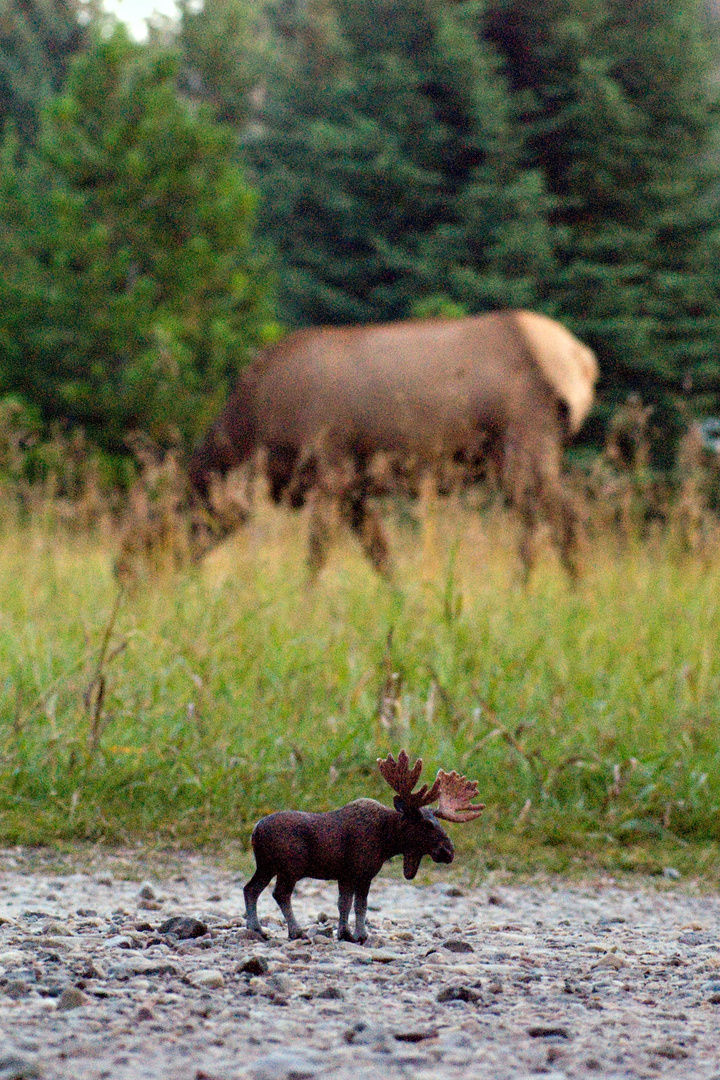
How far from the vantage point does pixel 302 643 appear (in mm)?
4578

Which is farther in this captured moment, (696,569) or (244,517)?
(244,517)

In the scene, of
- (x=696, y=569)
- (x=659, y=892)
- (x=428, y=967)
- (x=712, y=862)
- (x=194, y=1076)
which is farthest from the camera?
(x=696, y=569)

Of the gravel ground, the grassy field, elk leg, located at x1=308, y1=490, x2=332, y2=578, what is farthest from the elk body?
the gravel ground

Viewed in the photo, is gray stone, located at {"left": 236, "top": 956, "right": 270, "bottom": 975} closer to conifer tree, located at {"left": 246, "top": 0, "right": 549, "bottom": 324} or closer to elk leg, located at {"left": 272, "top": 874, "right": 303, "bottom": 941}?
elk leg, located at {"left": 272, "top": 874, "right": 303, "bottom": 941}

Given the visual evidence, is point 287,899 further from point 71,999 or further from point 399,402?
point 399,402

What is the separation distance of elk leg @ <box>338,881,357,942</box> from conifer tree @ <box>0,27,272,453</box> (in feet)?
27.3

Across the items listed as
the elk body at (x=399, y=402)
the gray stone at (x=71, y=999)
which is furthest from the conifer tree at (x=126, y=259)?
the gray stone at (x=71, y=999)

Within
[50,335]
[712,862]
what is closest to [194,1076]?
[712,862]

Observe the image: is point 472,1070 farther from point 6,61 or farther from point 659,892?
point 6,61

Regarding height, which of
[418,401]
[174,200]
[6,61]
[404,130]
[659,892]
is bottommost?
[659,892]

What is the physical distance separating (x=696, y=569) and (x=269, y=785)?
9.06ft

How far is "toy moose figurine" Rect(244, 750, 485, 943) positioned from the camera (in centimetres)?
212

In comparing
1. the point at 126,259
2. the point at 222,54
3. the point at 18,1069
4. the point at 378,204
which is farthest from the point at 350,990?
the point at 222,54

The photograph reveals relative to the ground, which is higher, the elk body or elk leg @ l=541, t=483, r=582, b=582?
the elk body
